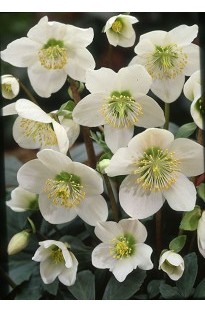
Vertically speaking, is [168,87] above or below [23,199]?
above

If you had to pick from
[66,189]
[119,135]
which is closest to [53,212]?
[66,189]

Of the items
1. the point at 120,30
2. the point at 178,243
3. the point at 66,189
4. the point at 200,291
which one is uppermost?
the point at 120,30

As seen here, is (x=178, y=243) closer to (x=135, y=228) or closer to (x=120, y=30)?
(x=135, y=228)

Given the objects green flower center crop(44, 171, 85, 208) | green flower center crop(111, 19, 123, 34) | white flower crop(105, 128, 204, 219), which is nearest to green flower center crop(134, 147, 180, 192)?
white flower crop(105, 128, 204, 219)

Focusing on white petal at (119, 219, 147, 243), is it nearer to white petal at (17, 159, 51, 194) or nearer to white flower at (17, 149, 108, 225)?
white flower at (17, 149, 108, 225)

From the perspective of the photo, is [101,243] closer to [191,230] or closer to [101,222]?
[101,222]

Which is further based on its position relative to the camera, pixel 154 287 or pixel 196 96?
pixel 154 287

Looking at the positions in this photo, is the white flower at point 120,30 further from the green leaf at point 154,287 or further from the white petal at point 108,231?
the green leaf at point 154,287
